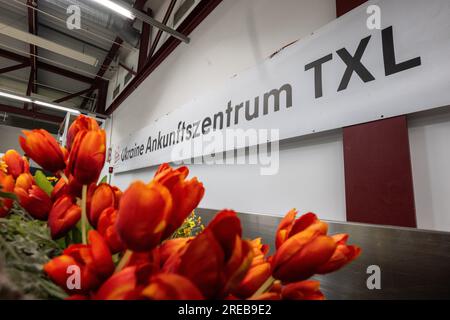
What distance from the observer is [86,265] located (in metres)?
0.17

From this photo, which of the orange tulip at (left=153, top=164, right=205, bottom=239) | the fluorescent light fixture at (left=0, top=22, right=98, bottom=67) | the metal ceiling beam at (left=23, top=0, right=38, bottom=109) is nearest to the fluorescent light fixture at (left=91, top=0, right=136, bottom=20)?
the fluorescent light fixture at (left=0, top=22, right=98, bottom=67)

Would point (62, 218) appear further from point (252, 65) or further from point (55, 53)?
point (55, 53)

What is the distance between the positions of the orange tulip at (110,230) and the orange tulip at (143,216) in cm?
5

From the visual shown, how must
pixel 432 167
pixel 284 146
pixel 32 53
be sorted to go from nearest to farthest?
pixel 432 167 → pixel 284 146 → pixel 32 53

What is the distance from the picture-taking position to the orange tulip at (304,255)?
0.18 m

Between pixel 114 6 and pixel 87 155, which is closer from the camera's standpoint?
pixel 87 155

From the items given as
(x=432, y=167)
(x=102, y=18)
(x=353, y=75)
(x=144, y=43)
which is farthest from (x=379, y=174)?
(x=102, y=18)

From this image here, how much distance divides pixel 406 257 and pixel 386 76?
0.57 meters

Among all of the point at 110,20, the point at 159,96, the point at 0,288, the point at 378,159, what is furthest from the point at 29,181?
the point at 110,20

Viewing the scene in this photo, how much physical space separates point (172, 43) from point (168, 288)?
8.80ft

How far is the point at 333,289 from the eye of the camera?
58 centimetres

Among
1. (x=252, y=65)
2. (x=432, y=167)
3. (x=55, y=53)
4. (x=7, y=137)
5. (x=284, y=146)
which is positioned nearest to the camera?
(x=432, y=167)

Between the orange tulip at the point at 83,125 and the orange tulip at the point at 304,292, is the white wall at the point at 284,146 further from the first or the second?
the orange tulip at the point at 83,125
